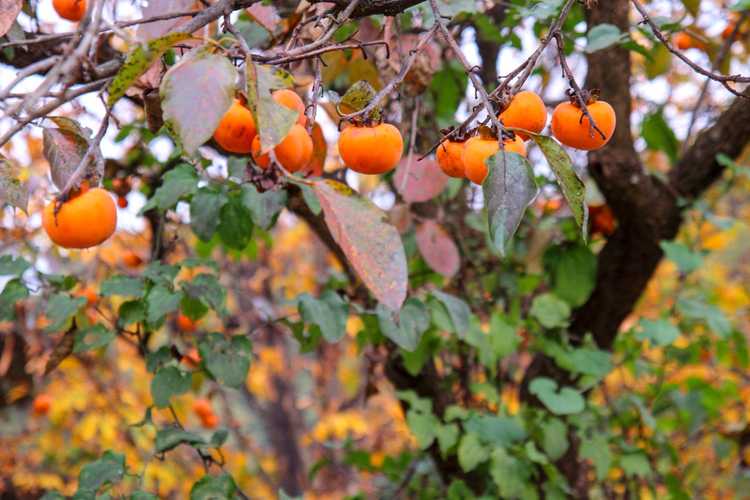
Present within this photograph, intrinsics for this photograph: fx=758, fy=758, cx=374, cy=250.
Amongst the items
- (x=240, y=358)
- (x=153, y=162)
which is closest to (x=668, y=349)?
(x=240, y=358)

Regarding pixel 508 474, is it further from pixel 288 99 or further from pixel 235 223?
pixel 288 99

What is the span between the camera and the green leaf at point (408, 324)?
49.6 inches

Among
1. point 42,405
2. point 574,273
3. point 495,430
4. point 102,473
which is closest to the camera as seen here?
point 102,473

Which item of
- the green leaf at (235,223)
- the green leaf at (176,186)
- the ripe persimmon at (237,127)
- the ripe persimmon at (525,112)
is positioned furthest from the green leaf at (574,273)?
the ripe persimmon at (237,127)

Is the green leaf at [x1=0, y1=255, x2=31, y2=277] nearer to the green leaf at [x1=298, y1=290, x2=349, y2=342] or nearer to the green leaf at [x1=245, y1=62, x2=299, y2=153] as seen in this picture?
the green leaf at [x1=298, y1=290, x2=349, y2=342]

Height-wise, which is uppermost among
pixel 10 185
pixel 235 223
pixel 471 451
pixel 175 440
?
pixel 10 185

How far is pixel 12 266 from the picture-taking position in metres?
1.22

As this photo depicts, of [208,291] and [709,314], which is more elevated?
[208,291]

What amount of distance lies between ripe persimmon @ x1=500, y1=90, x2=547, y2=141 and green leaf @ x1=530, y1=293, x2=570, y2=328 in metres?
0.97

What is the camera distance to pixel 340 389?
5.25m

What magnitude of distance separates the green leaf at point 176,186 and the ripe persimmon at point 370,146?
60 cm

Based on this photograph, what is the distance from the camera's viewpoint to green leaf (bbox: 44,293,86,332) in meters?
1.22

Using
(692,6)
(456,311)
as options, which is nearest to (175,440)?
(456,311)

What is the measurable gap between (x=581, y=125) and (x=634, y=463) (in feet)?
3.96
